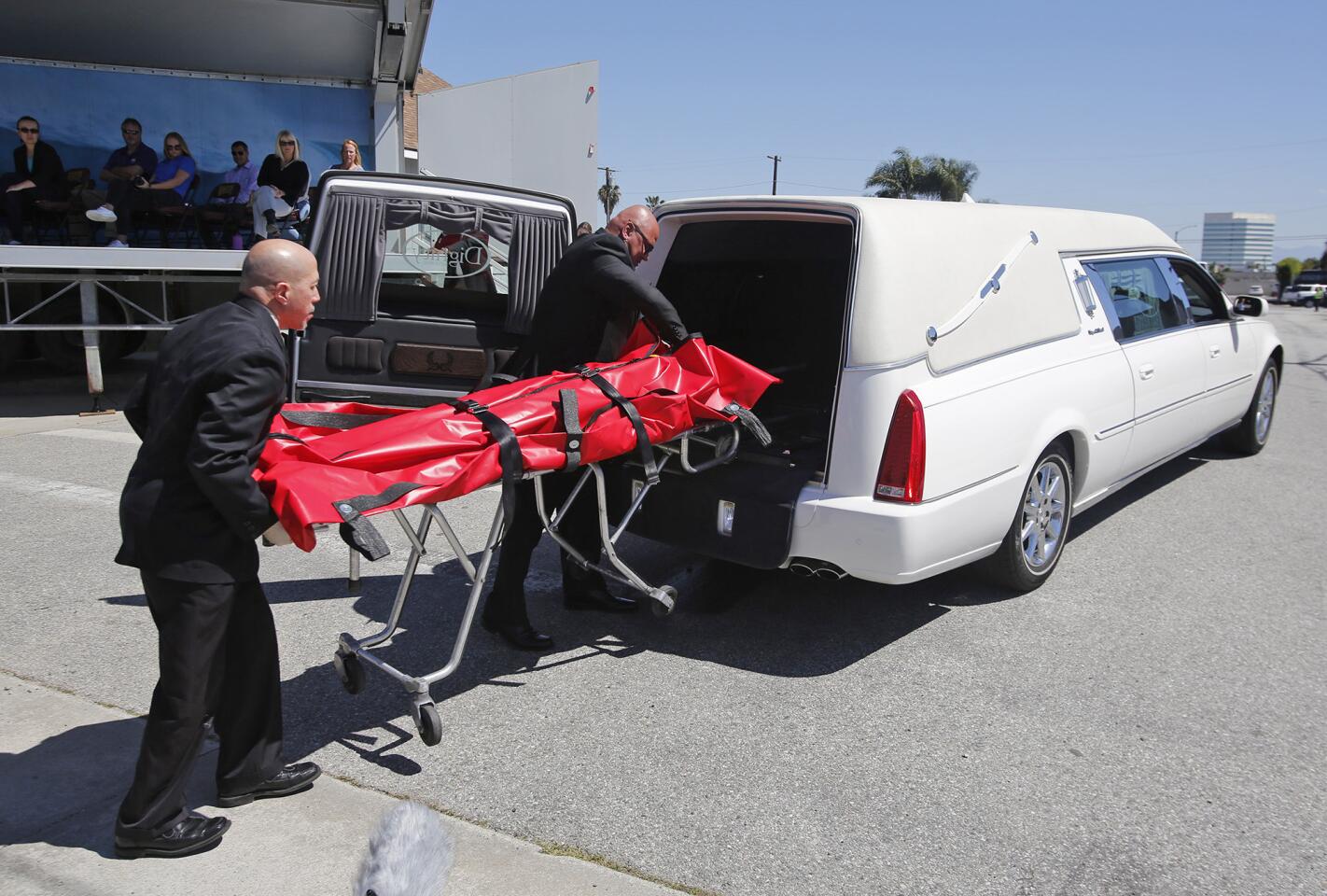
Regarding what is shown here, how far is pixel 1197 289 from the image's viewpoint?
22.9 ft

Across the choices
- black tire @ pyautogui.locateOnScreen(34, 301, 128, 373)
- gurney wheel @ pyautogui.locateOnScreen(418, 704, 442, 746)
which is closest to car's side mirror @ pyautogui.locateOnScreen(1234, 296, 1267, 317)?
gurney wheel @ pyautogui.locateOnScreen(418, 704, 442, 746)

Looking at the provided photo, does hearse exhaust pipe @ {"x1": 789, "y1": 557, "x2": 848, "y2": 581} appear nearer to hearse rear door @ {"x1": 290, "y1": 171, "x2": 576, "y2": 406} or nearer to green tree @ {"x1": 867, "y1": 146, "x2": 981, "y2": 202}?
hearse rear door @ {"x1": 290, "y1": 171, "x2": 576, "y2": 406}

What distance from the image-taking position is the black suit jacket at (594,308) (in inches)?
172

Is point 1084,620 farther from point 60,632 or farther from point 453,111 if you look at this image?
point 453,111

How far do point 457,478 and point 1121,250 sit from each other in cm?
454

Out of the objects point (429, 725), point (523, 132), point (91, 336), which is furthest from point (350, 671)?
point (523, 132)

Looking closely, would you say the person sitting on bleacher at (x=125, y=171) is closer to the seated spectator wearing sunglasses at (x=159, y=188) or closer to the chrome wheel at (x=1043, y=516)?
the seated spectator wearing sunglasses at (x=159, y=188)

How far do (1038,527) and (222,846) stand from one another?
383 cm

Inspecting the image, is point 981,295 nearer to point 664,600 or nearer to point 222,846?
point 664,600

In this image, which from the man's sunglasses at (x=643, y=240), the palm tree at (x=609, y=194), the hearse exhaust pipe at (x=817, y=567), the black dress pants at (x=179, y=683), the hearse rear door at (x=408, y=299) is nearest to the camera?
the black dress pants at (x=179, y=683)

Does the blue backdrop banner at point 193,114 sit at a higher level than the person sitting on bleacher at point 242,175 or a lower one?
higher

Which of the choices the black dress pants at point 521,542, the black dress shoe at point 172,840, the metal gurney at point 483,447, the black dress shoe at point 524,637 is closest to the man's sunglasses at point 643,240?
the metal gurney at point 483,447

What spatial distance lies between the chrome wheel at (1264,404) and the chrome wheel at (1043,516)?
13.3 feet

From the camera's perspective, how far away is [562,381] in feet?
13.0
